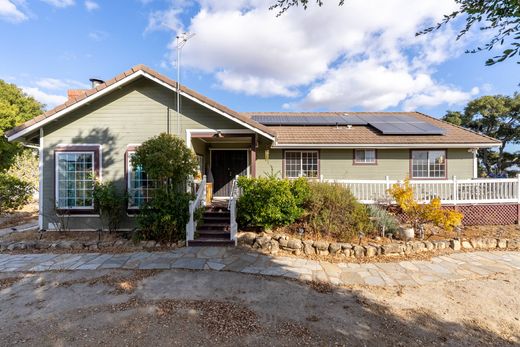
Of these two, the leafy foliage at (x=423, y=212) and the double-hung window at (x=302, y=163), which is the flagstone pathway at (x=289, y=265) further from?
the double-hung window at (x=302, y=163)

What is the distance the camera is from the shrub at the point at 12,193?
12531mm

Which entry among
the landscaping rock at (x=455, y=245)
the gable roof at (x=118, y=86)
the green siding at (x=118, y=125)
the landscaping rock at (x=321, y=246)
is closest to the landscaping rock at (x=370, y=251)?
the landscaping rock at (x=321, y=246)

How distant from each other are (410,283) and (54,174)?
10.4 m

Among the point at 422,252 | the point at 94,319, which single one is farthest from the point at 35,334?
the point at 422,252

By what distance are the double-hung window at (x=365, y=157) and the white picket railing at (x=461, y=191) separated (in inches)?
104

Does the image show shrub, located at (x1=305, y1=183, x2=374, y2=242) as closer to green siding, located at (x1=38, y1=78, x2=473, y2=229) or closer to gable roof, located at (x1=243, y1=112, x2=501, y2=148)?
green siding, located at (x1=38, y1=78, x2=473, y2=229)

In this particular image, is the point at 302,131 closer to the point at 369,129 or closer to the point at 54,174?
the point at 369,129

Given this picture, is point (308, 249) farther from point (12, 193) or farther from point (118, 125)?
point (12, 193)

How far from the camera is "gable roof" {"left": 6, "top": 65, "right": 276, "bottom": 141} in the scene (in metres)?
8.07

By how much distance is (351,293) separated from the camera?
182 inches

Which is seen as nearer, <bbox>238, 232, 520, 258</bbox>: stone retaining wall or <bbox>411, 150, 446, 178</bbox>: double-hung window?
<bbox>238, 232, 520, 258</bbox>: stone retaining wall

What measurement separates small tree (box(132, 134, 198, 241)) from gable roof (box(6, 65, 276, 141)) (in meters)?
1.80

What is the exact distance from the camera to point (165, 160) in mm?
7031

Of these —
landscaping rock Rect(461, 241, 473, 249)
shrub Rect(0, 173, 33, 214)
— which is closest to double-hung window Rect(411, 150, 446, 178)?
landscaping rock Rect(461, 241, 473, 249)
